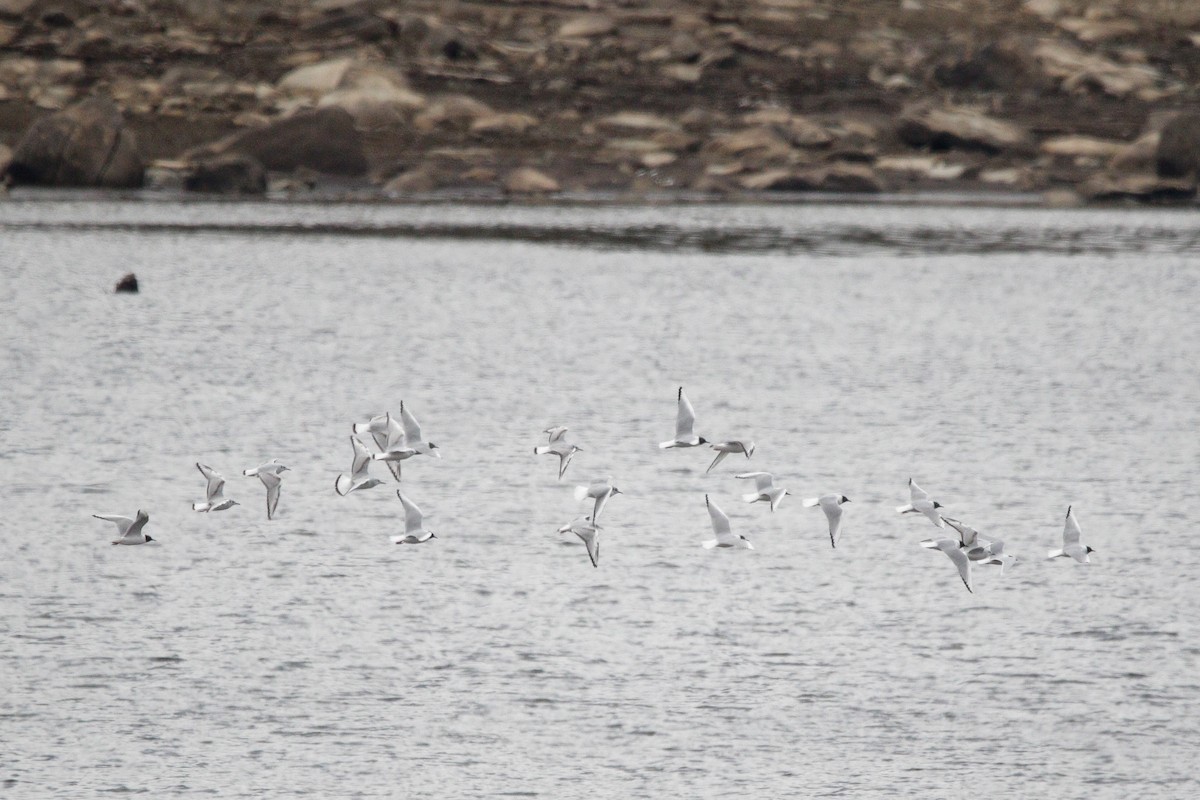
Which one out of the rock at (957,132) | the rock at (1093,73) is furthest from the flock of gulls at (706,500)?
the rock at (1093,73)

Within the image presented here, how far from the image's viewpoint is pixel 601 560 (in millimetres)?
23031

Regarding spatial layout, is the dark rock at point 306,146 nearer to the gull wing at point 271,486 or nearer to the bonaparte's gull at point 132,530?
the gull wing at point 271,486

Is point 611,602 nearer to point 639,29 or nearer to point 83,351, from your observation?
point 83,351

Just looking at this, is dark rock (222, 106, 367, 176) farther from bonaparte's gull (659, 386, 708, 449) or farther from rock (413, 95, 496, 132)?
bonaparte's gull (659, 386, 708, 449)

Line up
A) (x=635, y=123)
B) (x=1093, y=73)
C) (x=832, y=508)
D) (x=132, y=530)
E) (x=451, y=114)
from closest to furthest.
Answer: (x=832, y=508), (x=132, y=530), (x=451, y=114), (x=635, y=123), (x=1093, y=73)

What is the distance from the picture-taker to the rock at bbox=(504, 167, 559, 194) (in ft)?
244

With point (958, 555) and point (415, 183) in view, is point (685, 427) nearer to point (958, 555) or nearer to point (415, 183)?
point (958, 555)

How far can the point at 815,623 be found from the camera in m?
20.4

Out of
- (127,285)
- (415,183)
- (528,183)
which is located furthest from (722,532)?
(415,183)

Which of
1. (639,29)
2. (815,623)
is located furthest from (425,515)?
(639,29)

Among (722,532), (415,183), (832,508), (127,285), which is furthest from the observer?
(415,183)

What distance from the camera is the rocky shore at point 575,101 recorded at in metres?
77.1

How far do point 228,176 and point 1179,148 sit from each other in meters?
36.9

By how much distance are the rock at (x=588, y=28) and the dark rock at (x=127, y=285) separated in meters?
51.0
